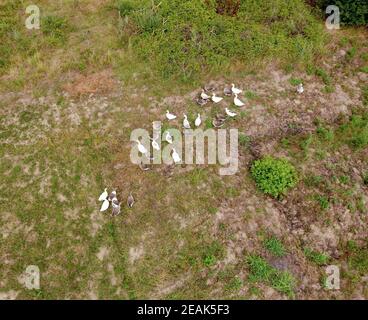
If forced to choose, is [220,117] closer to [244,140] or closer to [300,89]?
[244,140]

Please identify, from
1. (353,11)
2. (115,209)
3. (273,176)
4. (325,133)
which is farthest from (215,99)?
(353,11)

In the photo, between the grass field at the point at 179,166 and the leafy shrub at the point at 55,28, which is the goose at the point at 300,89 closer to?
the grass field at the point at 179,166

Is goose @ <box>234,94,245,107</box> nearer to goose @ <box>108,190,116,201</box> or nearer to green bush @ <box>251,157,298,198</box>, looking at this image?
green bush @ <box>251,157,298,198</box>

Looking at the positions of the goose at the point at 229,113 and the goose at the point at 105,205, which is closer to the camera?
the goose at the point at 105,205

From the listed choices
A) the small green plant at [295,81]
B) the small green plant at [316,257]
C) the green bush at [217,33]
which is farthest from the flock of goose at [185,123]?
the small green plant at [316,257]

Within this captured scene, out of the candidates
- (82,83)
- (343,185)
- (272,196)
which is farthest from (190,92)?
(343,185)

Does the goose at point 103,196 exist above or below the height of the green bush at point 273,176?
below
